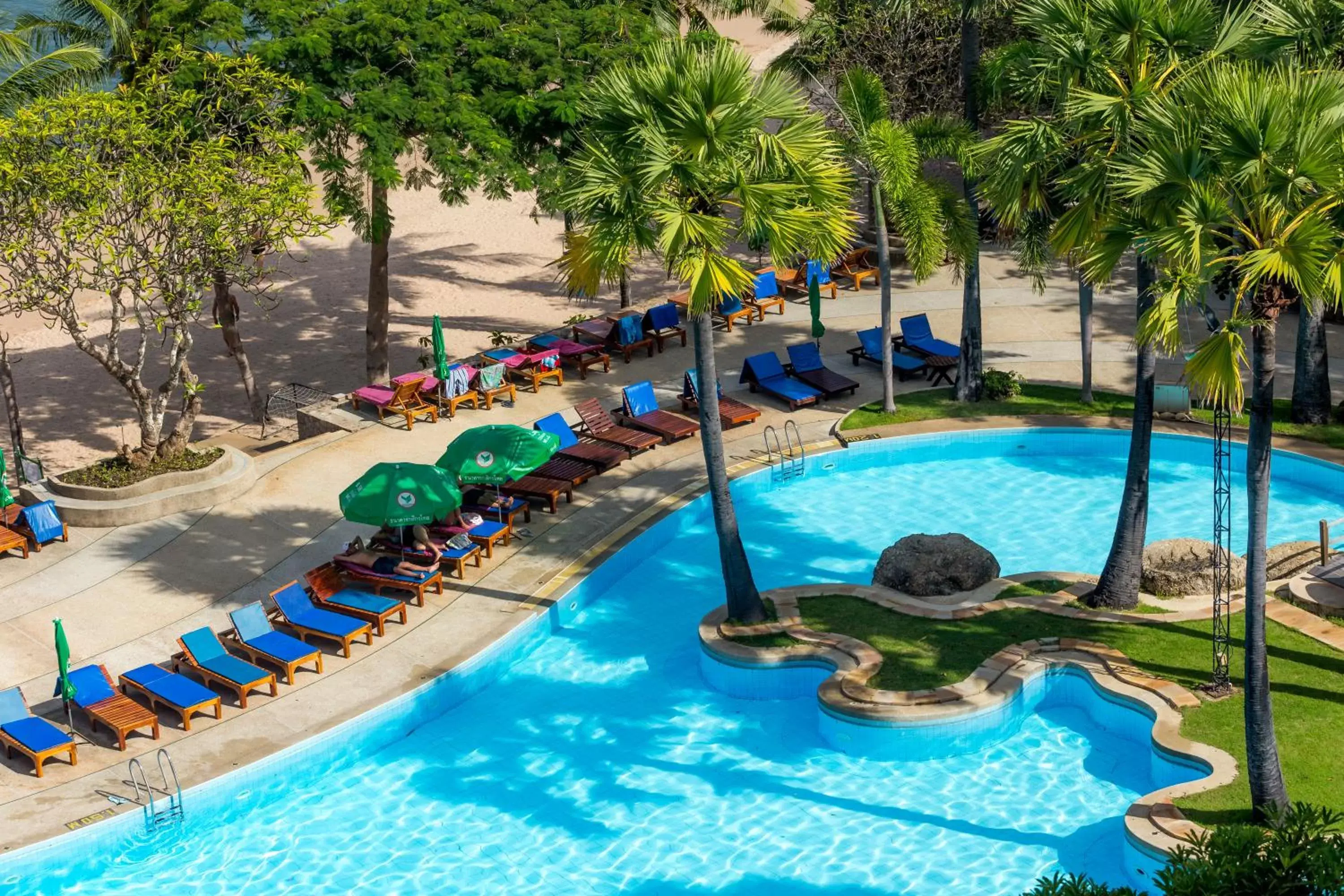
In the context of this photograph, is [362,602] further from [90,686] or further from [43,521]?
[43,521]

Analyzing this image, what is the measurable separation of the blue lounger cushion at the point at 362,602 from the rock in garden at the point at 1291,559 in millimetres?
12515

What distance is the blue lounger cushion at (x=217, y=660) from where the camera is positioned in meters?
20.2

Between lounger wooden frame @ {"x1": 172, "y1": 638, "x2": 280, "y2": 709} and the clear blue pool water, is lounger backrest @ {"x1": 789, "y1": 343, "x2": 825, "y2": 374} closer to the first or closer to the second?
the clear blue pool water

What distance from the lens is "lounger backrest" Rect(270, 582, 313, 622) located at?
847 inches

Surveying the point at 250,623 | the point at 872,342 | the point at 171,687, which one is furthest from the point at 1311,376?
the point at 171,687

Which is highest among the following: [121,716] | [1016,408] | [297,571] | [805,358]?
[805,358]

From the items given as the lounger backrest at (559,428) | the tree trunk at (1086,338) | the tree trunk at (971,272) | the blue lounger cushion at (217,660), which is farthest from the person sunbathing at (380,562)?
Result: the tree trunk at (1086,338)

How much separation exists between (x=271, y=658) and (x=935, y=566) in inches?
367

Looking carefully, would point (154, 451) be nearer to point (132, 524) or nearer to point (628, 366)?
point (132, 524)

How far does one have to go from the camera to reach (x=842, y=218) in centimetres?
2025

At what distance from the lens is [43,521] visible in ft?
80.9

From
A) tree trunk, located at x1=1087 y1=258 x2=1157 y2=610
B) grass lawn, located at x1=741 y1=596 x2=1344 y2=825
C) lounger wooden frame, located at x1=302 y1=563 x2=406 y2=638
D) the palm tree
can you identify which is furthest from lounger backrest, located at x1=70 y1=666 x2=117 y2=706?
tree trunk, located at x1=1087 y1=258 x2=1157 y2=610

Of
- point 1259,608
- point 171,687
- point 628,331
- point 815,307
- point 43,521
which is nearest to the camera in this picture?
point 1259,608

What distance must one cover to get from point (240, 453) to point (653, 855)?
13133mm
